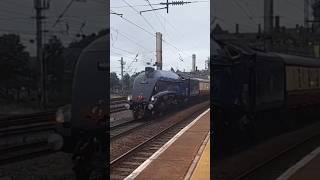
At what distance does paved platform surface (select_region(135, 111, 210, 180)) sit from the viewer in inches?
225

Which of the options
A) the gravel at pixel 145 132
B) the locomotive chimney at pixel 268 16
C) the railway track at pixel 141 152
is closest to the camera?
the locomotive chimney at pixel 268 16

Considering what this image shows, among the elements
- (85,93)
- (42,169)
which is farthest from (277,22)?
(42,169)

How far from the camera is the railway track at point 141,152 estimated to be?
6.03m

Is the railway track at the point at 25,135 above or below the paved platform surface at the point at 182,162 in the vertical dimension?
above

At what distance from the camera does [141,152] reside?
7234 mm

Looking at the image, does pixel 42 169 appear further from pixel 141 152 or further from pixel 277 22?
pixel 141 152

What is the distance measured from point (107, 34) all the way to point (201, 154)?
3.55 meters

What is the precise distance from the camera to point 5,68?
9.02 ft

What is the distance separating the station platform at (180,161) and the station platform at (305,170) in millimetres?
1299

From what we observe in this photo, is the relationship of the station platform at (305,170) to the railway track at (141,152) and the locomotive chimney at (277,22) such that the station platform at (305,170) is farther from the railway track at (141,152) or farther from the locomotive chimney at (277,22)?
the locomotive chimney at (277,22)

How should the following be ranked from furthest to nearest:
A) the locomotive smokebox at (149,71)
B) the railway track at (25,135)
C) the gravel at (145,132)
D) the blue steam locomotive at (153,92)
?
the gravel at (145,132) < the blue steam locomotive at (153,92) < the locomotive smokebox at (149,71) < the railway track at (25,135)

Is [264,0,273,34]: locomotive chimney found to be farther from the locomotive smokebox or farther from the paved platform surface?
the paved platform surface

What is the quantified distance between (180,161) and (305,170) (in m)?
2.05

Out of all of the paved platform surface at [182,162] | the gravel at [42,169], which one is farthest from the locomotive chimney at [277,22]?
the gravel at [42,169]
